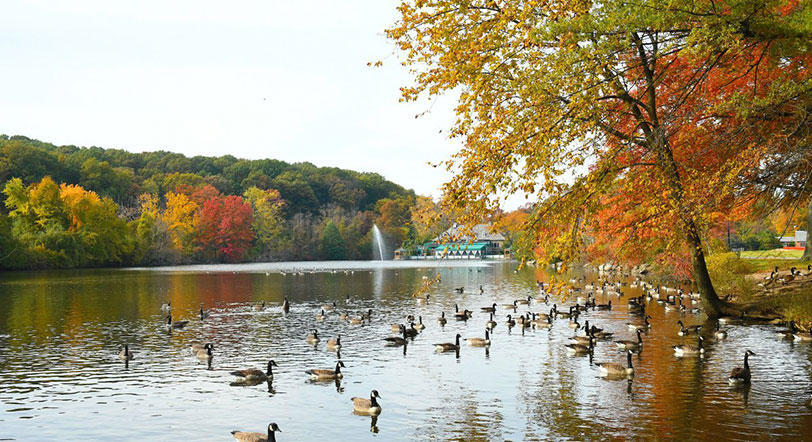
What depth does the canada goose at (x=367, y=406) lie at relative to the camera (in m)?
14.8

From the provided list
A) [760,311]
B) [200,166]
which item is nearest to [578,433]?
[760,311]

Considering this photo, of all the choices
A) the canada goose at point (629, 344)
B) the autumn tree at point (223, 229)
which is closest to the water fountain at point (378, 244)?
the autumn tree at point (223, 229)

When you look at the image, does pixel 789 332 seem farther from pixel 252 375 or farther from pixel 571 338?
pixel 252 375

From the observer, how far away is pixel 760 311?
88.6 feet

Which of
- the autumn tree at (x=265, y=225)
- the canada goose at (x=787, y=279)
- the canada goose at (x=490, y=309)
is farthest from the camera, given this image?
the autumn tree at (x=265, y=225)

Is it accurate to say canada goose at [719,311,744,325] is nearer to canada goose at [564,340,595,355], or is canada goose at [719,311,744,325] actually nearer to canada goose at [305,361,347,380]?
canada goose at [564,340,595,355]

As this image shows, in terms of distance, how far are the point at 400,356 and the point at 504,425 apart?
857 cm

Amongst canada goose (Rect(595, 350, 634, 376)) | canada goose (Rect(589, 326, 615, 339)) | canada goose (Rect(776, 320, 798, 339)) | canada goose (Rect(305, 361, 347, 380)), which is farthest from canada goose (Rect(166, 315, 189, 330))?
canada goose (Rect(776, 320, 798, 339))

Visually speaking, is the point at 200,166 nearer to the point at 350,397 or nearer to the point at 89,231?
the point at 89,231

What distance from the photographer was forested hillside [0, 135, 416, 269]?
77.4 metres

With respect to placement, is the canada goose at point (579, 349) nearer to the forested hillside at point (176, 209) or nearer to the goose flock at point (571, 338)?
the goose flock at point (571, 338)

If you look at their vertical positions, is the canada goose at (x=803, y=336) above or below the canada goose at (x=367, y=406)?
above

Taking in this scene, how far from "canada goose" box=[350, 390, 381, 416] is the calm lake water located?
27 centimetres

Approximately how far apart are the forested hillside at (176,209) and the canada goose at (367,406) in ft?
216
